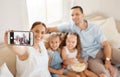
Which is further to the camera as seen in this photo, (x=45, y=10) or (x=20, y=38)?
(x=45, y=10)

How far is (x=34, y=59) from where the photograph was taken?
5.34 feet

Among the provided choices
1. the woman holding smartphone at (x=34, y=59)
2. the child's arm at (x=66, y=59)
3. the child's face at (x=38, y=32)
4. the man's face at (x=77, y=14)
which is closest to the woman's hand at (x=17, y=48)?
the woman holding smartphone at (x=34, y=59)

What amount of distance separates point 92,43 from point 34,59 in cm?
64

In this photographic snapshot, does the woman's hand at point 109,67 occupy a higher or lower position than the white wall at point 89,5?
lower

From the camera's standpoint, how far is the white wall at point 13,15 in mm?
1918

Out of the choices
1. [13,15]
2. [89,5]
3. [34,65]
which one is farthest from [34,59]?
[89,5]

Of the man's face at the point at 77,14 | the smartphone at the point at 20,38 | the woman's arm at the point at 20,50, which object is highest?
the man's face at the point at 77,14

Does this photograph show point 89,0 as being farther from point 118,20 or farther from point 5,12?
point 5,12

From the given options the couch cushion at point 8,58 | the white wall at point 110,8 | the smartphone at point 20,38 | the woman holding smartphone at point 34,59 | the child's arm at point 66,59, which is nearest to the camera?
the smartphone at point 20,38

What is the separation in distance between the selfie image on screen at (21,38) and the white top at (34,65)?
4.4 inches

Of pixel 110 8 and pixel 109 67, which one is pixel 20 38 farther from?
pixel 110 8

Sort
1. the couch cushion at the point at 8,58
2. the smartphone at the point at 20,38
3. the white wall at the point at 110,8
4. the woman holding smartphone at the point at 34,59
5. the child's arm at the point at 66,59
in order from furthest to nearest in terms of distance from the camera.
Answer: the white wall at the point at 110,8
the child's arm at the point at 66,59
the couch cushion at the point at 8,58
the woman holding smartphone at the point at 34,59
the smartphone at the point at 20,38

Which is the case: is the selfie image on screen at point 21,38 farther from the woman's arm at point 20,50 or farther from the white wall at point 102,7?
the white wall at point 102,7

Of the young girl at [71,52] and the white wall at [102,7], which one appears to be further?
the white wall at [102,7]
